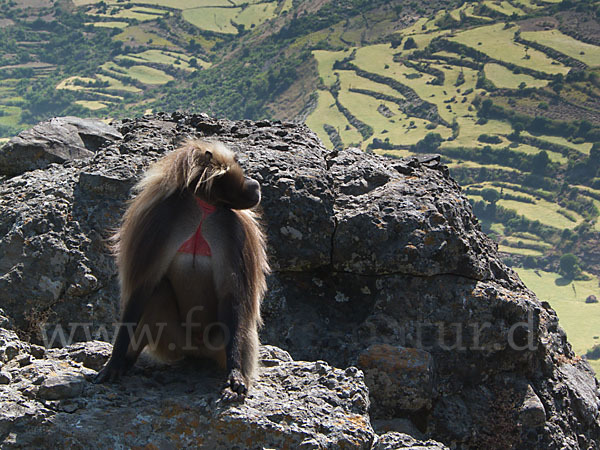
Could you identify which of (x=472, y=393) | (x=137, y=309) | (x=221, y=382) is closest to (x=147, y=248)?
(x=137, y=309)

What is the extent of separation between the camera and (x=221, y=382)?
5.58 m

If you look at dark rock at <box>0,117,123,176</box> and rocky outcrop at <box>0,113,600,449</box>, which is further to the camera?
dark rock at <box>0,117,123,176</box>

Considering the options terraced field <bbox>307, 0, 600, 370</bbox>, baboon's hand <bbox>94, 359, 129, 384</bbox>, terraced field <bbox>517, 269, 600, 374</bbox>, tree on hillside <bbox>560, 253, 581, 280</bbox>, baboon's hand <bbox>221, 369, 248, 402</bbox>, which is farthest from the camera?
terraced field <bbox>307, 0, 600, 370</bbox>

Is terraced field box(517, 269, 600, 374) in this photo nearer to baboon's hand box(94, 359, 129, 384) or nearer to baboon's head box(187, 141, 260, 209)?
baboon's head box(187, 141, 260, 209)

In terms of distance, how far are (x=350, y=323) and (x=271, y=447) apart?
299 centimetres

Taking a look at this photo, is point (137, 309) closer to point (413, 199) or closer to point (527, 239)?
point (413, 199)

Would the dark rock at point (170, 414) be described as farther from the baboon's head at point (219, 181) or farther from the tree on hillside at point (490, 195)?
the tree on hillside at point (490, 195)

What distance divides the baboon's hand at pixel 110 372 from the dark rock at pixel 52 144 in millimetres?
4053

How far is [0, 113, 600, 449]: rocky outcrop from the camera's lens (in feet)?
23.4

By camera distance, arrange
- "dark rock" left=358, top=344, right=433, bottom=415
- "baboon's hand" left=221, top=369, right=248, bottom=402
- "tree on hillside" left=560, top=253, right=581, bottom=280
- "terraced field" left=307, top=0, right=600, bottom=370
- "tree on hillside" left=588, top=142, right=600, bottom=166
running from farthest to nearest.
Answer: "tree on hillside" left=588, top=142, right=600, bottom=166
"terraced field" left=307, top=0, right=600, bottom=370
"tree on hillside" left=560, top=253, right=581, bottom=280
"dark rock" left=358, top=344, right=433, bottom=415
"baboon's hand" left=221, top=369, right=248, bottom=402

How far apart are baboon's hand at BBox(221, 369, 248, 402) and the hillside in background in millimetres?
80305

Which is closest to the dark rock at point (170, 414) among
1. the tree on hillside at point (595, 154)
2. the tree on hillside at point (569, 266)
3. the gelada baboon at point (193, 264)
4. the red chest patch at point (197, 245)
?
the gelada baboon at point (193, 264)

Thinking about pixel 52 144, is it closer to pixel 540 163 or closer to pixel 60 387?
pixel 60 387

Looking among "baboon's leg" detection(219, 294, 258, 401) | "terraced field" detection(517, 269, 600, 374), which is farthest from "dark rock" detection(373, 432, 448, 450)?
"terraced field" detection(517, 269, 600, 374)
